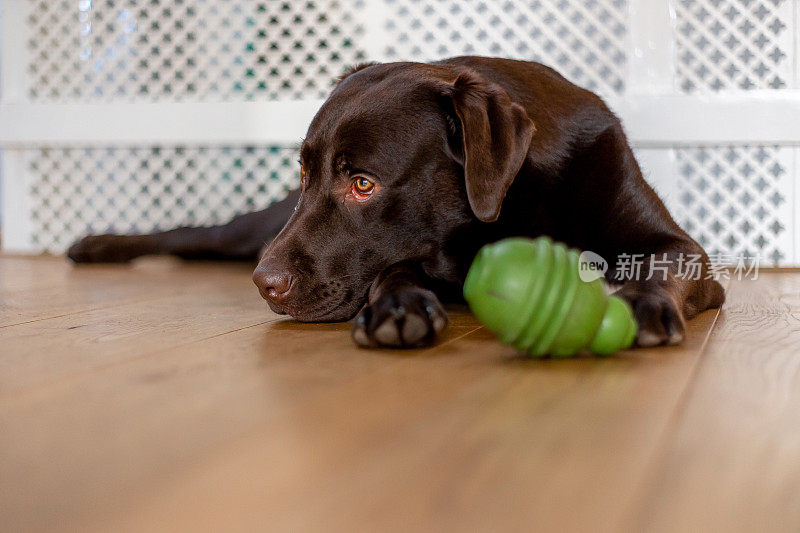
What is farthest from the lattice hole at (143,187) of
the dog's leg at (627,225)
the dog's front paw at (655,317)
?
the dog's front paw at (655,317)

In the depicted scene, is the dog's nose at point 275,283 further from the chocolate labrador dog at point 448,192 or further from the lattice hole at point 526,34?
the lattice hole at point 526,34

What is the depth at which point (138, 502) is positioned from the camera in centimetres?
66

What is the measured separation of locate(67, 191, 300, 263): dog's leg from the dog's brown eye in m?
1.45

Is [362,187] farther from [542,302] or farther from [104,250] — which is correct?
[104,250]

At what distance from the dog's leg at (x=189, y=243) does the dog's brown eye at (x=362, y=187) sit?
4.75 ft

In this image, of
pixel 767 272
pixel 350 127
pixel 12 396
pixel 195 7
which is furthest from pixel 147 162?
pixel 12 396

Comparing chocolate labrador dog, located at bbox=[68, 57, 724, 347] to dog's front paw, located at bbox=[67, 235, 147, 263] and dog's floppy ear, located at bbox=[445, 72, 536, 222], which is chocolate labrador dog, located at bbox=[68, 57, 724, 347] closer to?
dog's floppy ear, located at bbox=[445, 72, 536, 222]

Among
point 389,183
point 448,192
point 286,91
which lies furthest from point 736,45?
point 389,183

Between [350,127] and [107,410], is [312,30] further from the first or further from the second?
[107,410]

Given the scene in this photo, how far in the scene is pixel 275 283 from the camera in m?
1.61

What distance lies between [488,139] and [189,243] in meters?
1.92

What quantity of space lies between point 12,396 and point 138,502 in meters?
0.44

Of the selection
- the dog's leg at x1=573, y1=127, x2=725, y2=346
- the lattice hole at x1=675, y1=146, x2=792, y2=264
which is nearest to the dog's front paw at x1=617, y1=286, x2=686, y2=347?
the dog's leg at x1=573, y1=127, x2=725, y2=346

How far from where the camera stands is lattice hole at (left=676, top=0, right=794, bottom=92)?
10.4 ft
